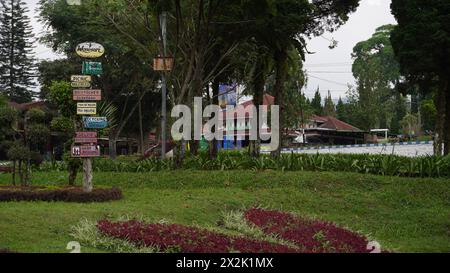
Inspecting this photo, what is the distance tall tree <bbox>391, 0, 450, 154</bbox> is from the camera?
67.9 ft

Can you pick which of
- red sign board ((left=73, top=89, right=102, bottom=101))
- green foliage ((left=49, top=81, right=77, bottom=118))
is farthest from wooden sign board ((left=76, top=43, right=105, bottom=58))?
green foliage ((left=49, top=81, right=77, bottom=118))

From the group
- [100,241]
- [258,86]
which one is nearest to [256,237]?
[100,241]

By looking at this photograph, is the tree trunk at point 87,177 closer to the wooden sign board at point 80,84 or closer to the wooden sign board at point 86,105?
the wooden sign board at point 86,105

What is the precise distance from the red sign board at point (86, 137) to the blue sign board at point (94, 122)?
0.57ft

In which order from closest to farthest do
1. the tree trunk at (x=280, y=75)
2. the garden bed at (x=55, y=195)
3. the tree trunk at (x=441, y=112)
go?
the garden bed at (x=55, y=195) < the tree trunk at (x=441, y=112) < the tree trunk at (x=280, y=75)

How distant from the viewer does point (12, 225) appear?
9352mm

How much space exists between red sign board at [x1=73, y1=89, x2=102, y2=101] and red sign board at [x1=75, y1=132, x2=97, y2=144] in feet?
2.73

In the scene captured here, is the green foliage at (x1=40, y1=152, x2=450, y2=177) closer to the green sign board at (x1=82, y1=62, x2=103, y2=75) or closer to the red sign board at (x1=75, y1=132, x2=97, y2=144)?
the red sign board at (x1=75, y1=132, x2=97, y2=144)

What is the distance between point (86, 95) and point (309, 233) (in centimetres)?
650

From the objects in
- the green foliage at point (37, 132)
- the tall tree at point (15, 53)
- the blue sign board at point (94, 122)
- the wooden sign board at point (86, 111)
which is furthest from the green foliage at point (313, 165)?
the tall tree at point (15, 53)

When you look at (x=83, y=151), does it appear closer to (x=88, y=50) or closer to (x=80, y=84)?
(x=80, y=84)

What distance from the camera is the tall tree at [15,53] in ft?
157
